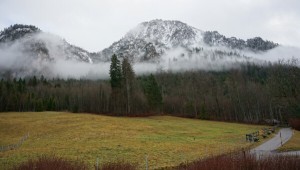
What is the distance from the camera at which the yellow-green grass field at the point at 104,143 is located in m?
31.7

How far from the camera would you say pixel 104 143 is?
138 feet

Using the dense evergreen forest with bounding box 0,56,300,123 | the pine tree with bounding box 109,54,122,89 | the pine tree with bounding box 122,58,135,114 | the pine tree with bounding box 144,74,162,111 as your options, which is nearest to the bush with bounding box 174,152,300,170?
the dense evergreen forest with bounding box 0,56,300,123

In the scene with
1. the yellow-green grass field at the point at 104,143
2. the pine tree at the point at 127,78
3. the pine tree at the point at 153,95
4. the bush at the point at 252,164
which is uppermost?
the pine tree at the point at 127,78

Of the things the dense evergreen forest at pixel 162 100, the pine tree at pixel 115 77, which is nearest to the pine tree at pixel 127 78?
the dense evergreen forest at pixel 162 100

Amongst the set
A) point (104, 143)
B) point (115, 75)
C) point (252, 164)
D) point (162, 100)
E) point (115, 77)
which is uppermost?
point (115, 75)

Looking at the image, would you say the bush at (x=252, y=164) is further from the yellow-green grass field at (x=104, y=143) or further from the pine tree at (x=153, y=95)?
the pine tree at (x=153, y=95)

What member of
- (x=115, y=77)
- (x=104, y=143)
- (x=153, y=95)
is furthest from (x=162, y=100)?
(x=104, y=143)

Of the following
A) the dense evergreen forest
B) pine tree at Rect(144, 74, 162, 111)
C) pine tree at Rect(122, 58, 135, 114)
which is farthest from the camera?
pine tree at Rect(144, 74, 162, 111)

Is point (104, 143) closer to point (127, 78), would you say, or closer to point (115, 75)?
point (115, 75)

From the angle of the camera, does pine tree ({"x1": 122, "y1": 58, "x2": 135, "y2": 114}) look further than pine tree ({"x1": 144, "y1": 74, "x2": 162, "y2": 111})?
No

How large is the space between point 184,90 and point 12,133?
14492cm

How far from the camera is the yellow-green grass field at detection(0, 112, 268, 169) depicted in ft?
104

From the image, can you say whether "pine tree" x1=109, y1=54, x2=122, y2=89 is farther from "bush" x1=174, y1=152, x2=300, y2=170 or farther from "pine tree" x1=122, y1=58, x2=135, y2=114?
"bush" x1=174, y1=152, x2=300, y2=170

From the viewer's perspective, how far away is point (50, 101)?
12975cm
